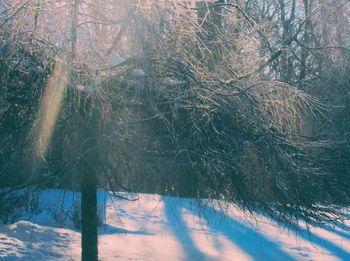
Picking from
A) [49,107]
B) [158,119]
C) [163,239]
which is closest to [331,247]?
[163,239]

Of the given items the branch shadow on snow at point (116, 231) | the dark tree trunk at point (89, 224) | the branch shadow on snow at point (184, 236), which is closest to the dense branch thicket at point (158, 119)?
the dark tree trunk at point (89, 224)

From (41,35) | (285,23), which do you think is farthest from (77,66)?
(285,23)

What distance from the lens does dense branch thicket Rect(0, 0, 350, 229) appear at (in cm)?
539

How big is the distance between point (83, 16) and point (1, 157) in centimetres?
182

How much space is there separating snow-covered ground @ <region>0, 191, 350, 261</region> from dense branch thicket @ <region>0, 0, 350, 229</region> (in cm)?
219

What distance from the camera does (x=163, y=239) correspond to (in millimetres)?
10211

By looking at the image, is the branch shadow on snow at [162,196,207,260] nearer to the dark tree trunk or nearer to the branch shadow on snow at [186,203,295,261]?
the branch shadow on snow at [186,203,295,261]

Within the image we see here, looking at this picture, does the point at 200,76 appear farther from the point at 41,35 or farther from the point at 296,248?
the point at 296,248

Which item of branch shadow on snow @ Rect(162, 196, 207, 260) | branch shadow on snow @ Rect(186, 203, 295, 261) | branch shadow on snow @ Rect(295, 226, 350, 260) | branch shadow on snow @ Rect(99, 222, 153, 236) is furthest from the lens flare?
branch shadow on snow @ Rect(295, 226, 350, 260)

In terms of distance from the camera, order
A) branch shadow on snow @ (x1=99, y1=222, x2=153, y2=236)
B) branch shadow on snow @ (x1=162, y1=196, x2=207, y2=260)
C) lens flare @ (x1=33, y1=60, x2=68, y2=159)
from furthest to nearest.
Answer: branch shadow on snow @ (x1=99, y1=222, x2=153, y2=236) → branch shadow on snow @ (x1=162, y1=196, x2=207, y2=260) → lens flare @ (x1=33, y1=60, x2=68, y2=159)

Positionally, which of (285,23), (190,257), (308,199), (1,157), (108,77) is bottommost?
(190,257)

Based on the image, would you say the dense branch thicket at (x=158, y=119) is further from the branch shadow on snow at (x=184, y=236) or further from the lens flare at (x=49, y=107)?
the branch shadow on snow at (x=184, y=236)

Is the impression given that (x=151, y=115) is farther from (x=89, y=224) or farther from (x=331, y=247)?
(x=331, y=247)

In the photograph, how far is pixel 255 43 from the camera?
7434 mm
